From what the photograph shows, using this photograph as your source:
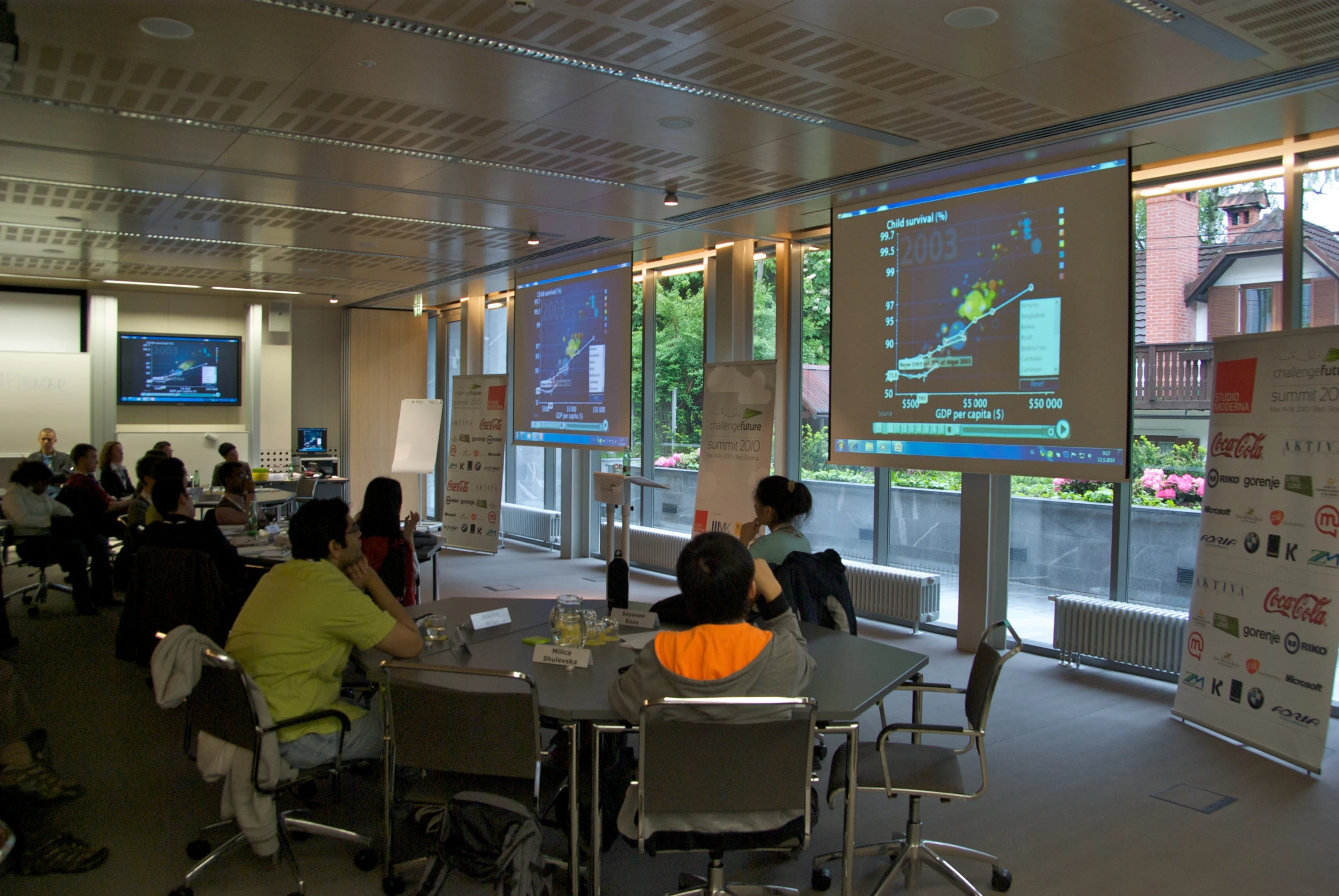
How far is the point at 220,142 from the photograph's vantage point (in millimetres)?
5191

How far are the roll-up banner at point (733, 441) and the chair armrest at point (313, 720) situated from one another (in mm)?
4496

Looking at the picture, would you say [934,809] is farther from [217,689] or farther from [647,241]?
[647,241]

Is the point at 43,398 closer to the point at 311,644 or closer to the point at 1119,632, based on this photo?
the point at 311,644

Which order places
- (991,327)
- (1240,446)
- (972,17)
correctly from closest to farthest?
1. (972,17)
2. (1240,446)
3. (991,327)

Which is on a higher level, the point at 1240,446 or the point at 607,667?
the point at 1240,446

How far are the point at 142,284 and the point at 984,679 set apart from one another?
37.6 ft

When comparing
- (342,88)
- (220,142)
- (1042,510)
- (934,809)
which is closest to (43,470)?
(220,142)

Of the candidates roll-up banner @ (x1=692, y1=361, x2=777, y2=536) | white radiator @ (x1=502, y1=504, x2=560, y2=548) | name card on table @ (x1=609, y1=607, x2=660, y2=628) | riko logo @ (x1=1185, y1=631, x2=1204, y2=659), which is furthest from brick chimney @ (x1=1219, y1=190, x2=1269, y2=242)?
white radiator @ (x1=502, y1=504, x2=560, y2=548)

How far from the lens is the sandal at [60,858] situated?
10.7 feet

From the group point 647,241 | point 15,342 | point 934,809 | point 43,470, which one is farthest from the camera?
point 15,342

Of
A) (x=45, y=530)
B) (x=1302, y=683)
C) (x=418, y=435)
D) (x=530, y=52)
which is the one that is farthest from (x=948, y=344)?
(x=418, y=435)

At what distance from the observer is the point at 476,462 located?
33.6 feet

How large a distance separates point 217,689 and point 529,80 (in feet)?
9.38

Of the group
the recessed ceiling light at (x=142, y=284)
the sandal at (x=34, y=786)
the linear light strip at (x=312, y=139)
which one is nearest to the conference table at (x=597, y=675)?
the sandal at (x=34, y=786)
